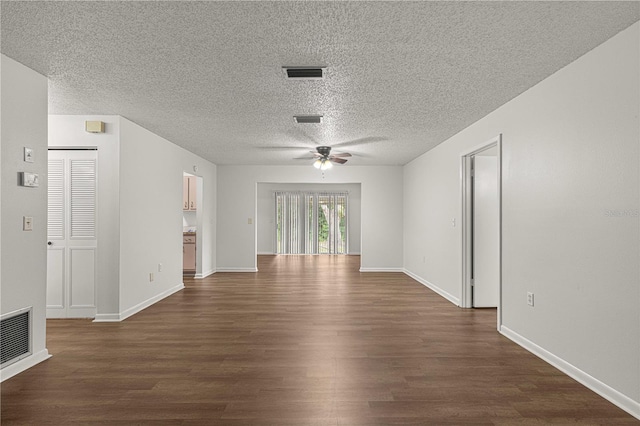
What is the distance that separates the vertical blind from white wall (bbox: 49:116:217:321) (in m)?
6.43

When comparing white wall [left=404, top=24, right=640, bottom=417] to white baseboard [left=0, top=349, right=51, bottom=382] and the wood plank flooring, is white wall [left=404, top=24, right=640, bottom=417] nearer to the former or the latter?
the wood plank flooring

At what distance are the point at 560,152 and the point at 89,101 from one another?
14.7 feet

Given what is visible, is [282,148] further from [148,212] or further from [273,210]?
[273,210]

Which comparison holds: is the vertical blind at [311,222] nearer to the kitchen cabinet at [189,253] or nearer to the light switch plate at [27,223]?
the kitchen cabinet at [189,253]

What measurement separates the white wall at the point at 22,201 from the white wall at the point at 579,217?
4332 mm

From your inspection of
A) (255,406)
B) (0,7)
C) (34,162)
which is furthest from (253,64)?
(255,406)

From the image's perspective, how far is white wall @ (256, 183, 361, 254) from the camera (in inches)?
489

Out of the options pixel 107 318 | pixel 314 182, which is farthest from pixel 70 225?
pixel 314 182

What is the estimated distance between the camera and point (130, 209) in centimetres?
468

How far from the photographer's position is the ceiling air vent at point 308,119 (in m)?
4.38

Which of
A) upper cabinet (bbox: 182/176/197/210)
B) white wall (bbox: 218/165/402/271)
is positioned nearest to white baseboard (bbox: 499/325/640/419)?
white wall (bbox: 218/165/402/271)

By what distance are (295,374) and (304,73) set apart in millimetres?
2383

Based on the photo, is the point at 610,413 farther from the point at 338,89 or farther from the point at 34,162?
the point at 34,162

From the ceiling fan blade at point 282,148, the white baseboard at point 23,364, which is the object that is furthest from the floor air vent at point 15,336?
the ceiling fan blade at point 282,148
